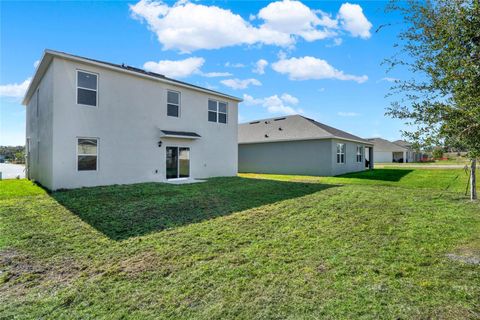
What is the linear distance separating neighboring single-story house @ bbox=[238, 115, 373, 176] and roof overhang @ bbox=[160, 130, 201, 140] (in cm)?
888

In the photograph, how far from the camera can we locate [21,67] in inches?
554

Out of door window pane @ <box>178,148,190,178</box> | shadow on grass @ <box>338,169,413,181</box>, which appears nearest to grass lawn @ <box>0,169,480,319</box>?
door window pane @ <box>178,148,190,178</box>

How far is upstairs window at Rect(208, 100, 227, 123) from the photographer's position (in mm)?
16641

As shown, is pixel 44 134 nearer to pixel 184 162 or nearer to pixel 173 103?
pixel 173 103

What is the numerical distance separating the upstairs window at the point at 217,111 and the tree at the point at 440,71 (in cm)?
1292

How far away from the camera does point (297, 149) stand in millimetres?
21172

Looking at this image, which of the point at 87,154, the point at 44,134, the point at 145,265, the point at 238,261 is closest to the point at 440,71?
the point at 238,261

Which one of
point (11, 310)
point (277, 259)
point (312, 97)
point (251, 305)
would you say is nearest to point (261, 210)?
point (277, 259)

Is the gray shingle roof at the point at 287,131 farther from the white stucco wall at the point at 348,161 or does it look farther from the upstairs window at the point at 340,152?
the upstairs window at the point at 340,152

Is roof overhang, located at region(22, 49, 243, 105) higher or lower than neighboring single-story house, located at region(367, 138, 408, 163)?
higher

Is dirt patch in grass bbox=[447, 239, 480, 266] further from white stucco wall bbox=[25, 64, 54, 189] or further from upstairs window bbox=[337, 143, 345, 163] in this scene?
upstairs window bbox=[337, 143, 345, 163]

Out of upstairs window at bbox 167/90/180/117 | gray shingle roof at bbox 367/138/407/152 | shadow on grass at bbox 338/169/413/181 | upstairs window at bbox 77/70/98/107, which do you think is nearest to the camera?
upstairs window at bbox 77/70/98/107

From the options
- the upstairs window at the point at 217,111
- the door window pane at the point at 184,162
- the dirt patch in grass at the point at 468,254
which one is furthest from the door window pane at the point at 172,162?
the dirt patch in grass at the point at 468,254

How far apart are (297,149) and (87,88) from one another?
49.6 ft
